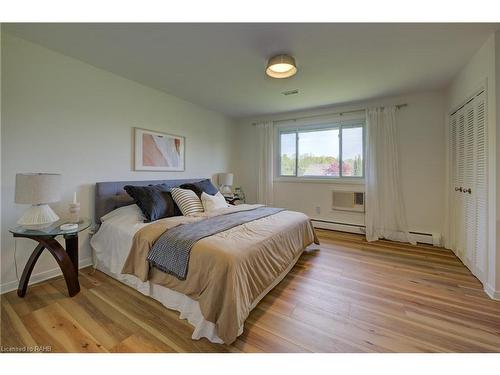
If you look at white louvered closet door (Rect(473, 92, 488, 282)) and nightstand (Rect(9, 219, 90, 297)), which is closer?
nightstand (Rect(9, 219, 90, 297))

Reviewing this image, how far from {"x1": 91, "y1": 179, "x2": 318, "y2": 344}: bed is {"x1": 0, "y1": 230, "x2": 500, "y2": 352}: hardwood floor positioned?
4.5 inches

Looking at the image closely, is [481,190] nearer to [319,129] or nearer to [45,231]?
[319,129]

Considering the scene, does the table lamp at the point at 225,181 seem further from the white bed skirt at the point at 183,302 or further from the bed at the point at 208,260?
the white bed skirt at the point at 183,302

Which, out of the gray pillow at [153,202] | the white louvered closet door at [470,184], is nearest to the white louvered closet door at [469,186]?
the white louvered closet door at [470,184]

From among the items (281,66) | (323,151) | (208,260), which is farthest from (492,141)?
(208,260)

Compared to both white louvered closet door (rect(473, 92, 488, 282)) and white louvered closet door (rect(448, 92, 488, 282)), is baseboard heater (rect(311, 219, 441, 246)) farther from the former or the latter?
white louvered closet door (rect(473, 92, 488, 282))

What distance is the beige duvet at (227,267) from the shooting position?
1362 millimetres

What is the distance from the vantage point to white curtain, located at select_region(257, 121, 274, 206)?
4.54m

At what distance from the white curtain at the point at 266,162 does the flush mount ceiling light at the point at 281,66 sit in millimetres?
2282

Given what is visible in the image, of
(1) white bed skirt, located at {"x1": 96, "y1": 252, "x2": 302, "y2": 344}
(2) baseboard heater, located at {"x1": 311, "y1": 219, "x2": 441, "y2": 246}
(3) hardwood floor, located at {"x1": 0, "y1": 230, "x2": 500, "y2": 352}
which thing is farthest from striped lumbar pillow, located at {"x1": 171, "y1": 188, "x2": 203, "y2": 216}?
(2) baseboard heater, located at {"x1": 311, "y1": 219, "x2": 441, "y2": 246}

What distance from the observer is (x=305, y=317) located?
1634 millimetres
